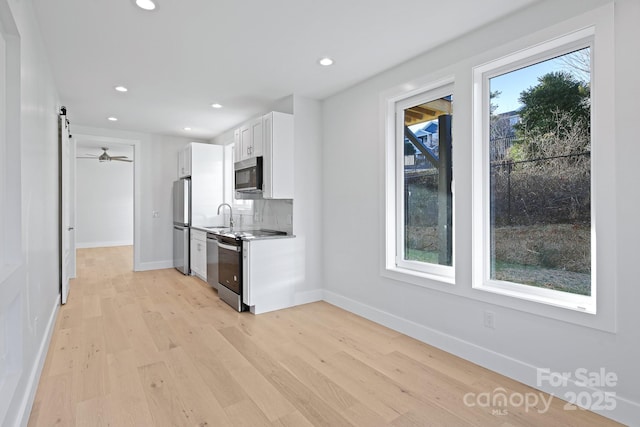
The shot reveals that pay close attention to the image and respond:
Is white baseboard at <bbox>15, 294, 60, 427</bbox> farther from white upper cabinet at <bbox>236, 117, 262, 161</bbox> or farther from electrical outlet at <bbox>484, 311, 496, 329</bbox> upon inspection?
electrical outlet at <bbox>484, 311, 496, 329</bbox>

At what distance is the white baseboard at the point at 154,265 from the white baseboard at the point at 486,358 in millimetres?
4017

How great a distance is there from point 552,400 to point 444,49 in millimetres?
2655

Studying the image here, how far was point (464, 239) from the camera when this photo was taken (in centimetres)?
265

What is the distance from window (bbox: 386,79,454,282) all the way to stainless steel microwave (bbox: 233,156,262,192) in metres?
1.63

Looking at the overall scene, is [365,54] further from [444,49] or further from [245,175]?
[245,175]

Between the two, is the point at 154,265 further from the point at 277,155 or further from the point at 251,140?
the point at 277,155

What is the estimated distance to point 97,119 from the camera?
511cm

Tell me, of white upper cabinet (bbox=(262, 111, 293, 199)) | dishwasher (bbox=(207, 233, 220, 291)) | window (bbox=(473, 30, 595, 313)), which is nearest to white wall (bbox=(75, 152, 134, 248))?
dishwasher (bbox=(207, 233, 220, 291))

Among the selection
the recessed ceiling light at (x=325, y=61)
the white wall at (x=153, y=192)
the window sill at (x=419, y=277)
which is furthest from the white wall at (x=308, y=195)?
the white wall at (x=153, y=192)

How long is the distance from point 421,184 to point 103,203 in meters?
9.68

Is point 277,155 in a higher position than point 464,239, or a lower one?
higher

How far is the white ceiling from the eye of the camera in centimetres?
228

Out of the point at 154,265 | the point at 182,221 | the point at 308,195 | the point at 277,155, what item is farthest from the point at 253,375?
the point at 154,265

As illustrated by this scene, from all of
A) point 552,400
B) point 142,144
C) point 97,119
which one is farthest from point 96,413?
point 142,144
